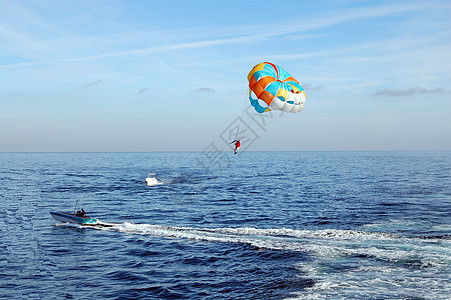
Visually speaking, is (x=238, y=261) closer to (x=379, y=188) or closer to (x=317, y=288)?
(x=317, y=288)

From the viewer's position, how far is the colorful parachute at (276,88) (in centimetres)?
3222

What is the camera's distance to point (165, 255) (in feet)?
88.4

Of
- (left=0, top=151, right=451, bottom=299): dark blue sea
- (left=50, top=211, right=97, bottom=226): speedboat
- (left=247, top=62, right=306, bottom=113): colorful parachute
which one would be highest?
(left=247, top=62, right=306, bottom=113): colorful parachute

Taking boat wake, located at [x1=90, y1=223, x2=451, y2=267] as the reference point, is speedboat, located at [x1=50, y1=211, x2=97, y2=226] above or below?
above

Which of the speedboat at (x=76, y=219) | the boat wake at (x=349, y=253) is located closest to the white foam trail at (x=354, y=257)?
the boat wake at (x=349, y=253)

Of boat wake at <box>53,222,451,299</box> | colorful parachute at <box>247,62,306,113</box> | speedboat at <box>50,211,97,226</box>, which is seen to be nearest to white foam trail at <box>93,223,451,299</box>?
boat wake at <box>53,222,451,299</box>

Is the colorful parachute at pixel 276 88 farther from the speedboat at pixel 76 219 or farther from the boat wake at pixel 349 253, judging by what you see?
the speedboat at pixel 76 219

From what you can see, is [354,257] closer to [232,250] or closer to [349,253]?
[349,253]

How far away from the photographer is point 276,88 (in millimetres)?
32125

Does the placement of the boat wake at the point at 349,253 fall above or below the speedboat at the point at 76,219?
below

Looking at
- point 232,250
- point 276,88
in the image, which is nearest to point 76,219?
point 232,250

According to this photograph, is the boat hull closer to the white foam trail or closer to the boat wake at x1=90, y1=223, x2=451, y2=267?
the boat wake at x1=90, y1=223, x2=451, y2=267

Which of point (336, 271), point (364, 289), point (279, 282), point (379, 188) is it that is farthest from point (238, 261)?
point (379, 188)

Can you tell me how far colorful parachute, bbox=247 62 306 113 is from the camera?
106ft
